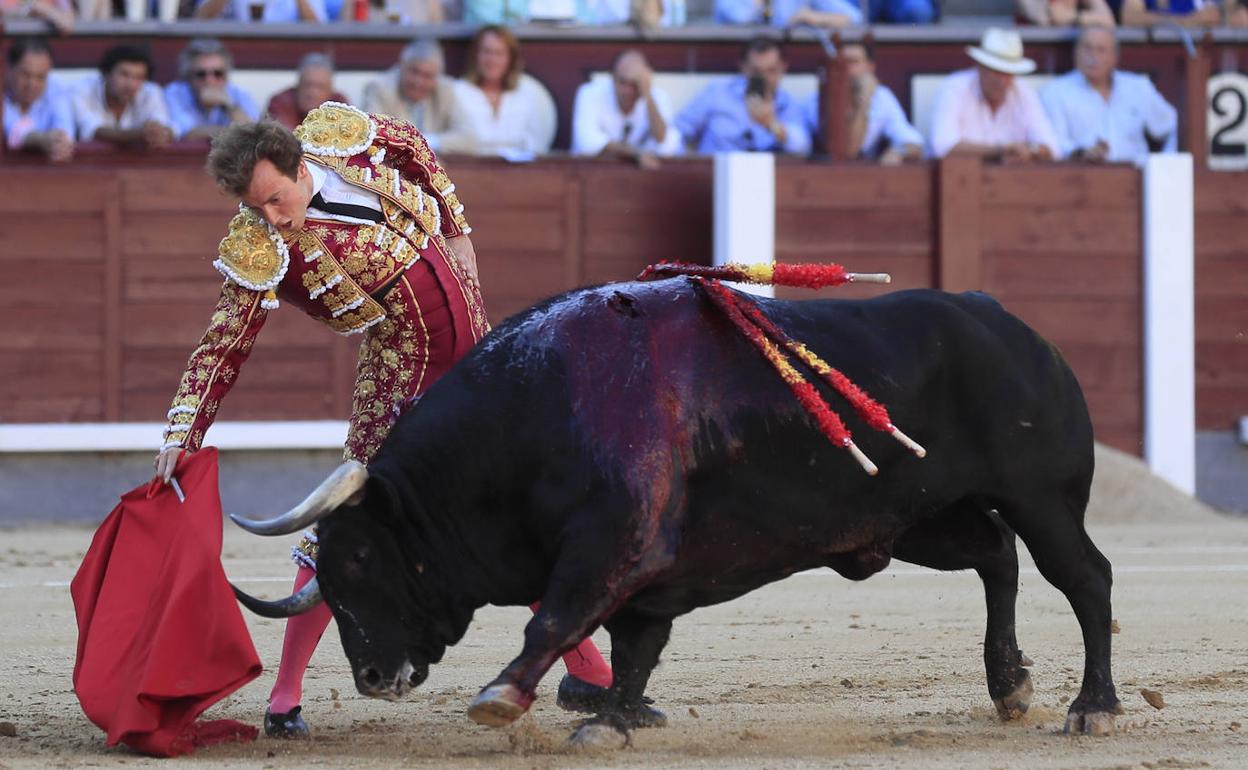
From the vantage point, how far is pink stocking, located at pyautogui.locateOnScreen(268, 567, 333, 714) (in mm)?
3703

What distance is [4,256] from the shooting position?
8.39 meters

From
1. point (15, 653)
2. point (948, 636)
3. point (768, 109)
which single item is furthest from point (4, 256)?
point (948, 636)

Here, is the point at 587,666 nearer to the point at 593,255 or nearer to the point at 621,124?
the point at 593,255

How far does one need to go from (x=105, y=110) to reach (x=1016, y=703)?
5.83 m

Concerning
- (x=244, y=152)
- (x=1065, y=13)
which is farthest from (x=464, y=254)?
(x=1065, y=13)

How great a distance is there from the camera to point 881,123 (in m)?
8.91

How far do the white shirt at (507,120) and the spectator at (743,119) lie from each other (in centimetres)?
63

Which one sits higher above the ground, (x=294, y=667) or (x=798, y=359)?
(x=798, y=359)

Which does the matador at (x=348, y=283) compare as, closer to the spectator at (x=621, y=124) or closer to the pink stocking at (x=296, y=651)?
the pink stocking at (x=296, y=651)

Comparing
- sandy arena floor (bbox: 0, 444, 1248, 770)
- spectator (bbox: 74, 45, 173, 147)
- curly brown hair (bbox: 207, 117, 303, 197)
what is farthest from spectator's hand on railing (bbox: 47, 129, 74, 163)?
curly brown hair (bbox: 207, 117, 303, 197)

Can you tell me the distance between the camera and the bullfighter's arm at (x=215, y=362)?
11.7 ft

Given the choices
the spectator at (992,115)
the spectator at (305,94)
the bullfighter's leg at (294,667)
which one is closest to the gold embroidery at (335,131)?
the bullfighter's leg at (294,667)

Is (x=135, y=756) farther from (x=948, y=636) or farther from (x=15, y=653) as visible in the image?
(x=948, y=636)

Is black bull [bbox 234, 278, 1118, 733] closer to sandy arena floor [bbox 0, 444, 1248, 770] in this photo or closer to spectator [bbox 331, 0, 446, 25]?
sandy arena floor [bbox 0, 444, 1248, 770]
